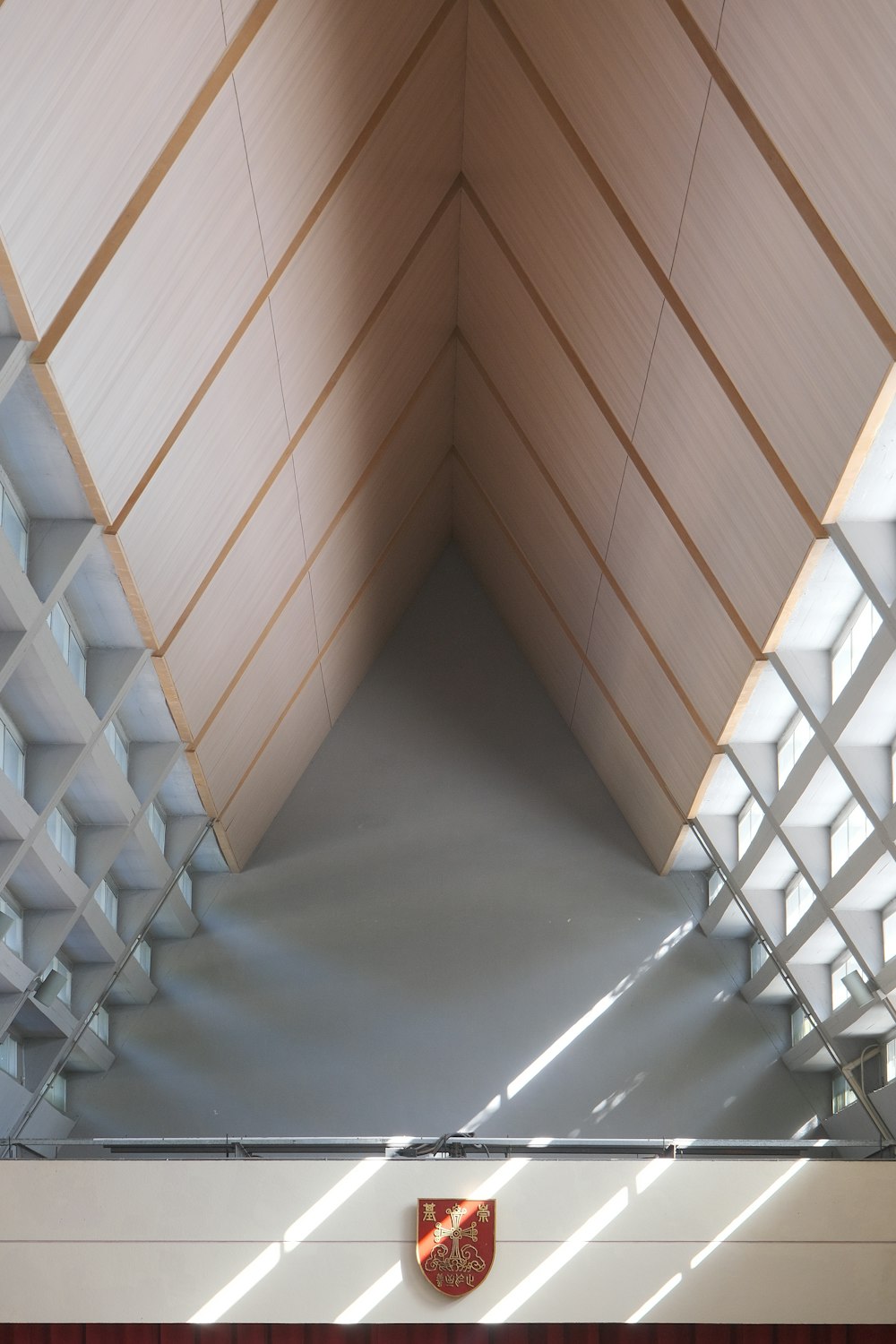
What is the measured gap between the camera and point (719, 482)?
36.8 ft

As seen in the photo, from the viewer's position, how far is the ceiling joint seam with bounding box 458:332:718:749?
14492 mm

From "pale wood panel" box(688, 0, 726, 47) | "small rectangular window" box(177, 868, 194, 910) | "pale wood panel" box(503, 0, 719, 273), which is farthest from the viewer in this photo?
"small rectangular window" box(177, 868, 194, 910)

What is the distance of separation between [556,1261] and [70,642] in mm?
7171

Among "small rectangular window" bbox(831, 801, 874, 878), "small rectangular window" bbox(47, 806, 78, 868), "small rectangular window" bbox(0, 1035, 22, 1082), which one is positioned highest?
"small rectangular window" bbox(47, 806, 78, 868)

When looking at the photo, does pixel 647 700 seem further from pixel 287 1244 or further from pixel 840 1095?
pixel 287 1244

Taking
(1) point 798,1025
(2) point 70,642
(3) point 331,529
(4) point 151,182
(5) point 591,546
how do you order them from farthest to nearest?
(1) point 798,1025, (3) point 331,529, (5) point 591,546, (2) point 70,642, (4) point 151,182

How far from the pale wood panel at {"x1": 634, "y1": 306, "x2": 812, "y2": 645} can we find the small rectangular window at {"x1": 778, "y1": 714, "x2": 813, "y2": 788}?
78.0 inches

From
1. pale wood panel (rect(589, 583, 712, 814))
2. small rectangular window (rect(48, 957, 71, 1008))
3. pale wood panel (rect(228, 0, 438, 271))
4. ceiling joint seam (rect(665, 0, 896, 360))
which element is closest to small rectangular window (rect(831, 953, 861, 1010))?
pale wood panel (rect(589, 583, 712, 814))

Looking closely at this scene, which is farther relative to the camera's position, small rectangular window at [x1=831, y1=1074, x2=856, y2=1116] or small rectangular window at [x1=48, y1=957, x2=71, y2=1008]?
small rectangular window at [x1=831, y1=1074, x2=856, y2=1116]

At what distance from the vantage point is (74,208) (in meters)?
8.05

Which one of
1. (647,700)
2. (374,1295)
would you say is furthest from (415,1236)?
(647,700)

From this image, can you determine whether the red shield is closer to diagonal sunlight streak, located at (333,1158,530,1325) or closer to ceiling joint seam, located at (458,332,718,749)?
diagonal sunlight streak, located at (333,1158,530,1325)

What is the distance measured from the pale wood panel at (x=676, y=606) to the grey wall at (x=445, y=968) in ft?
18.4

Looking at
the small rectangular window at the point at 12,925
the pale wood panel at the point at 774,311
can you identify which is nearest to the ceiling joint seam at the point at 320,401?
the small rectangular window at the point at 12,925
